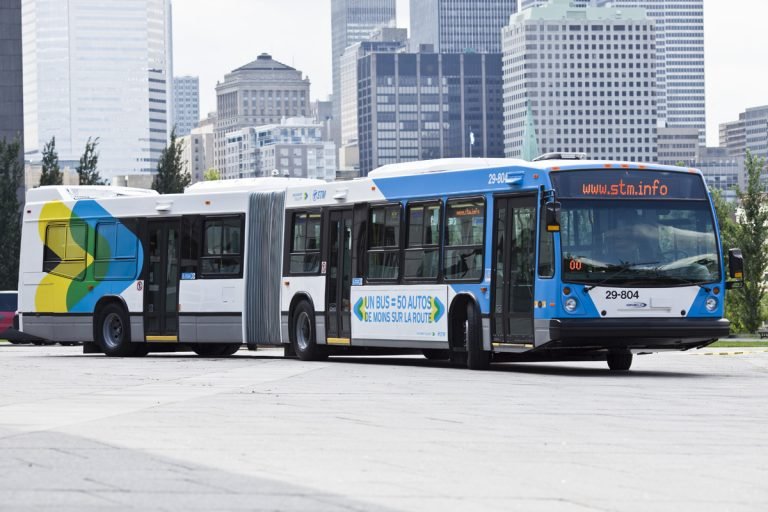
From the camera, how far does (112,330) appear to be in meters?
31.0

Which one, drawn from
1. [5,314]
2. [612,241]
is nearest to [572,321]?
[612,241]

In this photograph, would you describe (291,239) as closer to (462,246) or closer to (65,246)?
(462,246)

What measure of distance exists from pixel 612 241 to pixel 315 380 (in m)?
4.41

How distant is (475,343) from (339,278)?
410cm

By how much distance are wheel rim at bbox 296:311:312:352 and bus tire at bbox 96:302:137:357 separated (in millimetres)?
4203

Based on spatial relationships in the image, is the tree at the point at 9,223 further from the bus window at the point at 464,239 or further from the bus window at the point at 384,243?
the bus window at the point at 464,239

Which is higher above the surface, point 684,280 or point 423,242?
point 423,242

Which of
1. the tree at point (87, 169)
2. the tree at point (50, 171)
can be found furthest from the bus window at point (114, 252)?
the tree at point (87, 169)

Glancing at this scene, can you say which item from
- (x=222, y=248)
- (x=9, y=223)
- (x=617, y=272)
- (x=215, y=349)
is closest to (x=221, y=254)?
(x=222, y=248)

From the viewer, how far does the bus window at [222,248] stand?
29.1 metres

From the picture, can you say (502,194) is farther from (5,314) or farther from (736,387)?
(5,314)

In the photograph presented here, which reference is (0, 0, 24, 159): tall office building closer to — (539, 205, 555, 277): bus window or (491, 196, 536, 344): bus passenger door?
(491, 196, 536, 344): bus passenger door

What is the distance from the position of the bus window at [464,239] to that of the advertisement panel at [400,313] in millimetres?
419

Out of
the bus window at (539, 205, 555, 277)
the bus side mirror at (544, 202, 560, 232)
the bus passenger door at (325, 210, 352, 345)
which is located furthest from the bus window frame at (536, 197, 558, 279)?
the bus passenger door at (325, 210, 352, 345)
